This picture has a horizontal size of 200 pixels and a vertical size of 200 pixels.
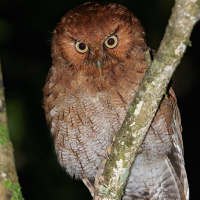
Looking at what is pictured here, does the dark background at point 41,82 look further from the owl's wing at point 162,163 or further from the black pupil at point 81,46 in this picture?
the black pupil at point 81,46

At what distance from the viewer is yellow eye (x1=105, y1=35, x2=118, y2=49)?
2697mm

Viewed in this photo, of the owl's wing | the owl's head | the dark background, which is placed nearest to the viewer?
the owl's head

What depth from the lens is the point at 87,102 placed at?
2.72 m

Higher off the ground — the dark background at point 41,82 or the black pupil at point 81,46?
the black pupil at point 81,46

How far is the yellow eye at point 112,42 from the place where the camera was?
2697 millimetres

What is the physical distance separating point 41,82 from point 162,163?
2035 millimetres

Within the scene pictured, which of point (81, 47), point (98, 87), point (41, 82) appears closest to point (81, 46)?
point (81, 47)

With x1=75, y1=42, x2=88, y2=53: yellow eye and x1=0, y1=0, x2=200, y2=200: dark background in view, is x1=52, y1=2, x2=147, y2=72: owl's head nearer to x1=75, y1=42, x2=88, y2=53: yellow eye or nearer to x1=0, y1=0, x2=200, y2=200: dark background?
x1=75, y1=42, x2=88, y2=53: yellow eye

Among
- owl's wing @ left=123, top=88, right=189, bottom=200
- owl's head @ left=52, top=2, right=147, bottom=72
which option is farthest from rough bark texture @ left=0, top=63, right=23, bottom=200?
owl's wing @ left=123, top=88, right=189, bottom=200

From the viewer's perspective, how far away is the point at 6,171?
84.7 inches

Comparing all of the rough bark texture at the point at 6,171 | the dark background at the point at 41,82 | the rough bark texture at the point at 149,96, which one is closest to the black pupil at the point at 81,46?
the rough bark texture at the point at 6,171

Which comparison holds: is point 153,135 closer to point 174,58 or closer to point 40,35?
point 174,58

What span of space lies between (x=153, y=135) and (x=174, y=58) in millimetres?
1255

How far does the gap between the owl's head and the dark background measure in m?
1.44
